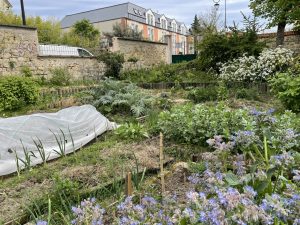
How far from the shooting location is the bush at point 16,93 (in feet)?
25.2

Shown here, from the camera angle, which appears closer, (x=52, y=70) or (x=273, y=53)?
(x=273, y=53)

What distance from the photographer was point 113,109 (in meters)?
6.80

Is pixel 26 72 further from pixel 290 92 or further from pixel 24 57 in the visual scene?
pixel 290 92

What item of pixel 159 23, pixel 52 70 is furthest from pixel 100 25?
pixel 52 70

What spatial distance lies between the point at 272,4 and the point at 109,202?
11.3 m

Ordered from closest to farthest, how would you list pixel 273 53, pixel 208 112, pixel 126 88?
1. pixel 208 112
2. pixel 126 88
3. pixel 273 53

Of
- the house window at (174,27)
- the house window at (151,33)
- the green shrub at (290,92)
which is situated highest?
the house window at (174,27)

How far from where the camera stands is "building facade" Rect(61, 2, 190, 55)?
3522 centimetres

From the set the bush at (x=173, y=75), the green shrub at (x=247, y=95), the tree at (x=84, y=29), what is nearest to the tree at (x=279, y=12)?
the bush at (x=173, y=75)

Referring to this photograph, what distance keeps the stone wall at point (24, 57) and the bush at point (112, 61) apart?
3.87ft

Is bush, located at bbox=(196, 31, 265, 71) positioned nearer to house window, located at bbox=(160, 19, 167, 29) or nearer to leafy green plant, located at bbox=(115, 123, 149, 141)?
leafy green plant, located at bbox=(115, 123, 149, 141)

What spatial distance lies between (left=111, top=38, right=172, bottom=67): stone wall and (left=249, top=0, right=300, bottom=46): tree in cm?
610

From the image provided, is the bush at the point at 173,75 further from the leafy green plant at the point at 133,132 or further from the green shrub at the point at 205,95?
the leafy green plant at the point at 133,132

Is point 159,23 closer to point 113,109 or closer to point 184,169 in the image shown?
point 113,109
